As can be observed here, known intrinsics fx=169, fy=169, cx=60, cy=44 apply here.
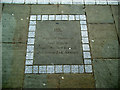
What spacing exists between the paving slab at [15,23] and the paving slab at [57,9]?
0.32m

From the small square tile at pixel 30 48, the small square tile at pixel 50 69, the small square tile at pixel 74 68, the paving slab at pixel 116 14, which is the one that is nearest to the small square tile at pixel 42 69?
the small square tile at pixel 50 69

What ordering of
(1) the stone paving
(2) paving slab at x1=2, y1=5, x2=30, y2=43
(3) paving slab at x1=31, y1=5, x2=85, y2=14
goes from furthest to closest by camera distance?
(3) paving slab at x1=31, y1=5, x2=85, y2=14 < (2) paving slab at x1=2, y1=5, x2=30, y2=43 < (1) the stone paving

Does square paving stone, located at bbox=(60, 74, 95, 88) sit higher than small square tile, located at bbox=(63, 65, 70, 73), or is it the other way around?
small square tile, located at bbox=(63, 65, 70, 73)

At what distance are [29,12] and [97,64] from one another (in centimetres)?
300

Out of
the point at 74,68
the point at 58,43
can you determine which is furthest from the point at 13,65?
the point at 74,68

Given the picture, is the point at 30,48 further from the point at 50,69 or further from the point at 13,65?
the point at 50,69

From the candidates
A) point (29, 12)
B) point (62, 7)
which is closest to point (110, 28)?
point (62, 7)

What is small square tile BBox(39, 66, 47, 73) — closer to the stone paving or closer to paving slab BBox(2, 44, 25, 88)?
the stone paving

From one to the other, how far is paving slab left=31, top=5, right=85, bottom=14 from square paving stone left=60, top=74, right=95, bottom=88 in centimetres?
242

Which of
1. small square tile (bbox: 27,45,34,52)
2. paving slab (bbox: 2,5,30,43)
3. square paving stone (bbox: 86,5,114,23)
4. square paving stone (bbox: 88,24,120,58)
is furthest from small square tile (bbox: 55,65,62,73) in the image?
square paving stone (bbox: 86,5,114,23)

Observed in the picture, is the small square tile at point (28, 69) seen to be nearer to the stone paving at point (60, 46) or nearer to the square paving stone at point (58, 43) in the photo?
the stone paving at point (60, 46)

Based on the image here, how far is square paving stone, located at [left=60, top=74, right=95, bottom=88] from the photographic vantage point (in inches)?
187

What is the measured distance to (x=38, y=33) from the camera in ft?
18.4

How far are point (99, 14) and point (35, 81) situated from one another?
3261 millimetres
